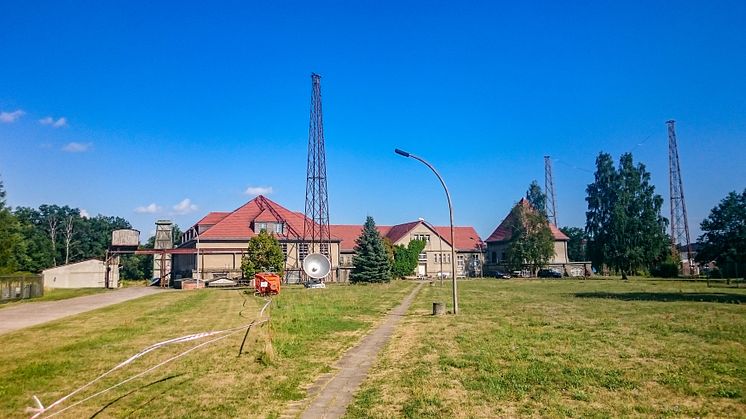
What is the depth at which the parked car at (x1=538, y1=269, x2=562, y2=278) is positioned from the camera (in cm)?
7468

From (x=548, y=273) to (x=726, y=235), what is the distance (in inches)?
912

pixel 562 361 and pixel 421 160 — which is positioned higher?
pixel 421 160

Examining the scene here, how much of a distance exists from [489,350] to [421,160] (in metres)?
10.7

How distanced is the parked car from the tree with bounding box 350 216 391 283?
27637mm

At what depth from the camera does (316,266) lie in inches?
1866

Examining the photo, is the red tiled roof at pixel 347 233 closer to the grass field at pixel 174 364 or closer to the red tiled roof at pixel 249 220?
the red tiled roof at pixel 249 220

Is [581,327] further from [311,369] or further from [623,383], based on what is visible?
[311,369]

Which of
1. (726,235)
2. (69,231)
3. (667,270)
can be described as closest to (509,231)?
(667,270)

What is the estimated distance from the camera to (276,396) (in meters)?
9.14

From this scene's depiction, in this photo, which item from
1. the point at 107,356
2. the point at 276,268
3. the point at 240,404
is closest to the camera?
the point at 240,404

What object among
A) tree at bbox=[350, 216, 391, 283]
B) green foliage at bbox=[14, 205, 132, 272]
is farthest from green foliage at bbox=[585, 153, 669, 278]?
green foliage at bbox=[14, 205, 132, 272]

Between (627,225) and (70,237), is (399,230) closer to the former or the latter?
(627,225)

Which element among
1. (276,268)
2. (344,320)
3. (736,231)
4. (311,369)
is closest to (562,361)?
(311,369)

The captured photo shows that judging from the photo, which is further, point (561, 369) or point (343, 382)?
point (561, 369)
